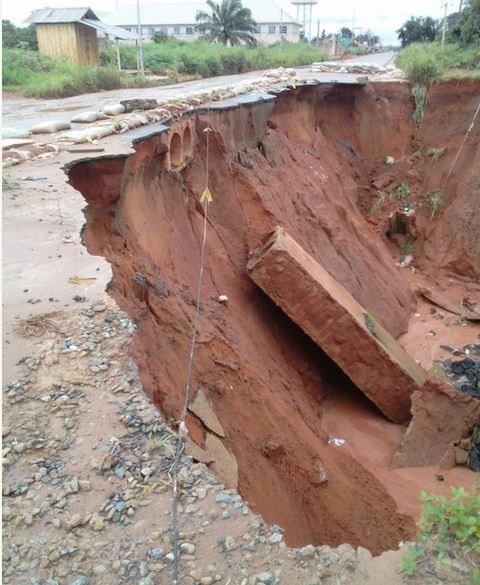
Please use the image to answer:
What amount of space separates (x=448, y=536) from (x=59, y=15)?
2069cm

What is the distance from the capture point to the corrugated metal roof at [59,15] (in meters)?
18.0

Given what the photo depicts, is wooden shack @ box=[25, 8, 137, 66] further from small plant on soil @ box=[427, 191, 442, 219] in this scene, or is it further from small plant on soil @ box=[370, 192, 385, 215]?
small plant on soil @ box=[427, 191, 442, 219]

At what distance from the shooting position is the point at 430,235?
1105cm

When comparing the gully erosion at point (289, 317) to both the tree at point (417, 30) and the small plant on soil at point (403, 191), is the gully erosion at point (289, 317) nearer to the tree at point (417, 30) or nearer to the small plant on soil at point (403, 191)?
the small plant on soil at point (403, 191)

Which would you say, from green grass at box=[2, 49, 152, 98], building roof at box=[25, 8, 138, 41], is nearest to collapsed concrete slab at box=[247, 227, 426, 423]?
green grass at box=[2, 49, 152, 98]

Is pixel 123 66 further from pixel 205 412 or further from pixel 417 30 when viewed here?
pixel 205 412

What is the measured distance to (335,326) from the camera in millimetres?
6262

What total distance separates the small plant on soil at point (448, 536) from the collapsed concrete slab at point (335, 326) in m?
3.77

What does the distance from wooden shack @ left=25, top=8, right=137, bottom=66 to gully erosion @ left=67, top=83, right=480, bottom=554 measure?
35.7ft

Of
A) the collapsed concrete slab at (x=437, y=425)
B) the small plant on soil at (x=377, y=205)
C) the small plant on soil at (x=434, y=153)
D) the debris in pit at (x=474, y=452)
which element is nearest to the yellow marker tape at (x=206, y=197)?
the collapsed concrete slab at (x=437, y=425)

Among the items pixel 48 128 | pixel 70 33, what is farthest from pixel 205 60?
pixel 48 128

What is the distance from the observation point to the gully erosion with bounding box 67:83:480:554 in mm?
4762

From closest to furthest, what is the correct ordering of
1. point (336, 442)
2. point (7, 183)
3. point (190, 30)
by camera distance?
1. point (7, 183)
2. point (336, 442)
3. point (190, 30)

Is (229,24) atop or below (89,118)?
atop
